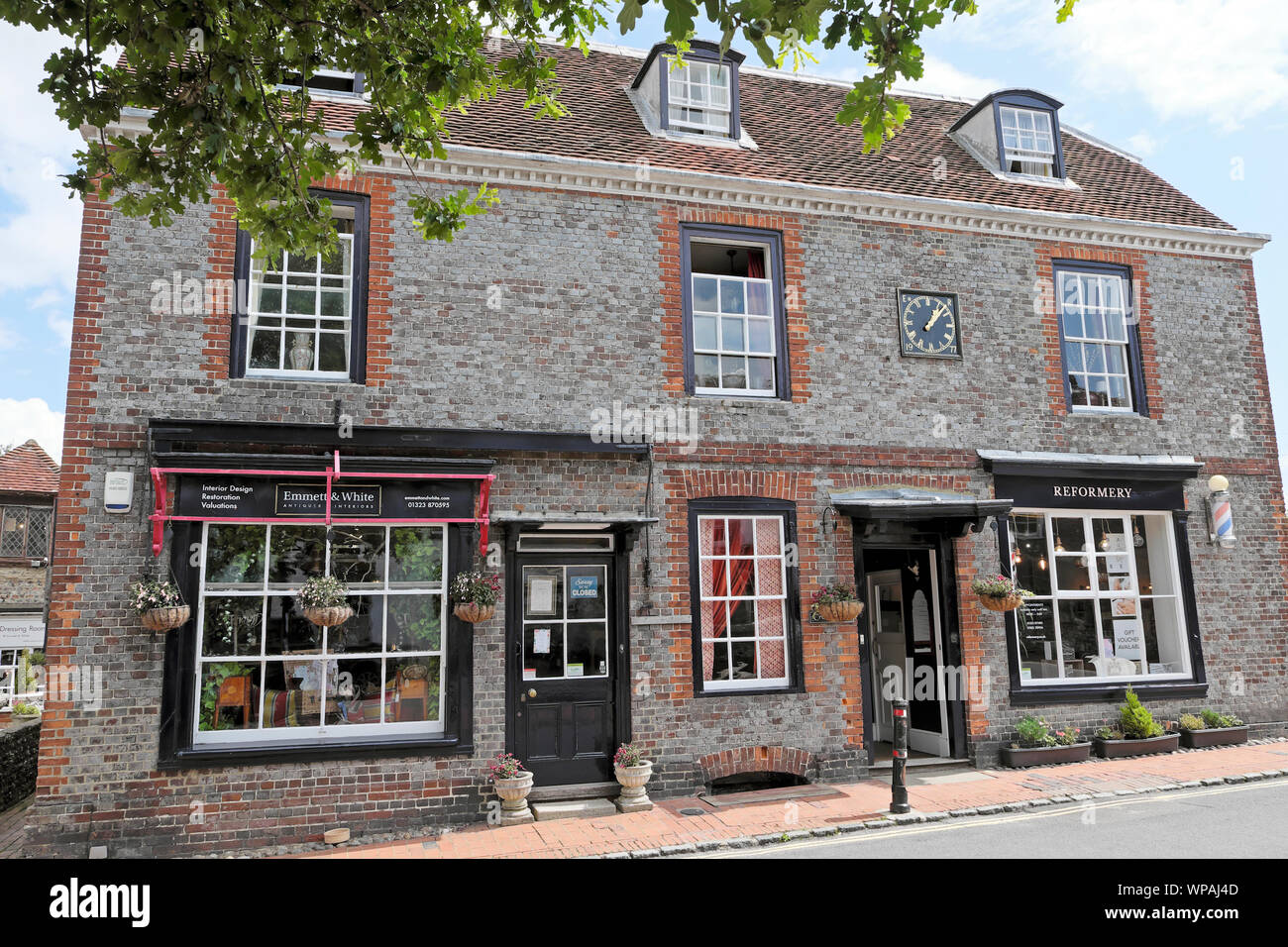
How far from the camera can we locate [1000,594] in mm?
10367

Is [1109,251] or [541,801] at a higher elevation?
[1109,251]

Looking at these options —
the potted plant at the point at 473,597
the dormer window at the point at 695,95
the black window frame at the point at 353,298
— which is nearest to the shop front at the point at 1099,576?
the dormer window at the point at 695,95

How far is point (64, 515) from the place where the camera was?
8.17 meters

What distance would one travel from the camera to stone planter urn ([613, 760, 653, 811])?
29.2 ft

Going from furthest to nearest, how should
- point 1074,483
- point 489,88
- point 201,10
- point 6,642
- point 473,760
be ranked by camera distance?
point 6,642 < point 1074,483 < point 473,760 < point 489,88 < point 201,10

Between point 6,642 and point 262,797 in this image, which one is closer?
point 262,797

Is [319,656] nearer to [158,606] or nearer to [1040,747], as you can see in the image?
[158,606]

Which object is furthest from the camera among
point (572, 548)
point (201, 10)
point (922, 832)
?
point (572, 548)

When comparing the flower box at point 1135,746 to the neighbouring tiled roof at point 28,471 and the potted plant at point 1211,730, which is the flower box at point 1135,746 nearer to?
the potted plant at point 1211,730

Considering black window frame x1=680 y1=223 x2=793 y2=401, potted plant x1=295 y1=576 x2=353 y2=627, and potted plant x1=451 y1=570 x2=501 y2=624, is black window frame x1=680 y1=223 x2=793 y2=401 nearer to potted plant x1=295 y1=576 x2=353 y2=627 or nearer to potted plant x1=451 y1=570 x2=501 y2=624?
potted plant x1=451 y1=570 x2=501 y2=624

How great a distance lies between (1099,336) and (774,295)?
5034 millimetres

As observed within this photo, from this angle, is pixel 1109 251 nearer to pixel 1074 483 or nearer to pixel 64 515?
pixel 1074 483

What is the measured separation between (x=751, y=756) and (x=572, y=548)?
311 cm

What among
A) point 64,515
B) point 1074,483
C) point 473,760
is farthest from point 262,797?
point 1074,483
